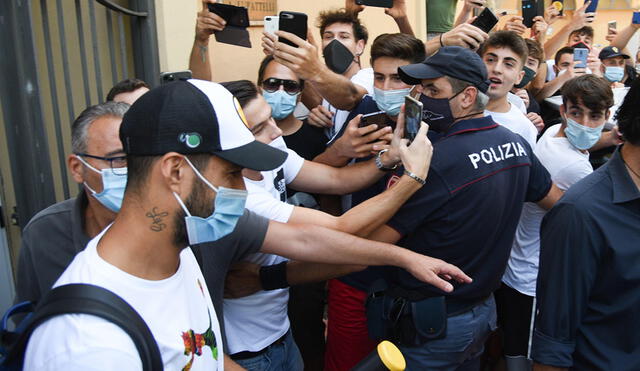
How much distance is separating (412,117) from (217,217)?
4.04 feet

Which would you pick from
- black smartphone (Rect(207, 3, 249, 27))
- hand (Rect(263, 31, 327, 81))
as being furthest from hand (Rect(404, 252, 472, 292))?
black smartphone (Rect(207, 3, 249, 27))

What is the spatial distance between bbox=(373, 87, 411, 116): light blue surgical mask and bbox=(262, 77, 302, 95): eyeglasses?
60cm

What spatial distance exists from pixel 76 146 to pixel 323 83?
1437mm

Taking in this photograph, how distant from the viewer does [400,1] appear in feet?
13.6

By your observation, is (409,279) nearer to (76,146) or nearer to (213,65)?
(76,146)

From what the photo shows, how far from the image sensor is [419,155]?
2322 mm

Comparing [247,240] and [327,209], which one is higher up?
[247,240]

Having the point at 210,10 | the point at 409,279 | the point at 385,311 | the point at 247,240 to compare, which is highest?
the point at 210,10

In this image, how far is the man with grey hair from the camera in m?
1.99

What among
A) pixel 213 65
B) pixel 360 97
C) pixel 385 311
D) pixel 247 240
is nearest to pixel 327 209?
pixel 360 97

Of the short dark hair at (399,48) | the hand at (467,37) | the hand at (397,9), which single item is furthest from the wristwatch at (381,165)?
the hand at (397,9)

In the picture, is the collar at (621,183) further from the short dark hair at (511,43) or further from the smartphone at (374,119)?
the short dark hair at (511,43)

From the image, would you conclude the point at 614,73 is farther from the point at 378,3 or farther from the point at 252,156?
the point at 252,156

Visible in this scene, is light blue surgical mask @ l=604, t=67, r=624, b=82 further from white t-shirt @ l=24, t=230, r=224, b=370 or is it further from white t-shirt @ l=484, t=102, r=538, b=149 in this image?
white t-shirt @ l=24, t=230, r=224, b=370
